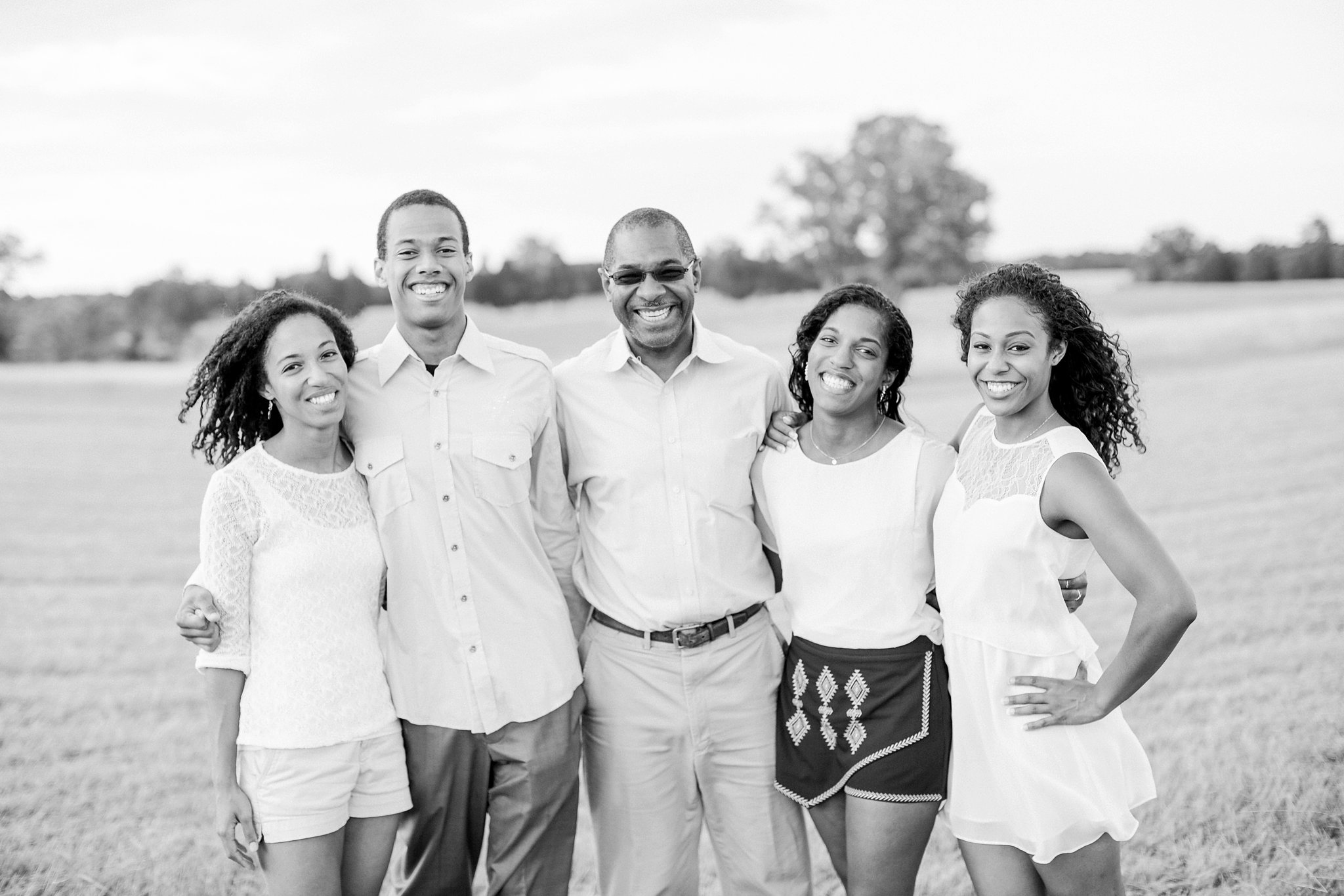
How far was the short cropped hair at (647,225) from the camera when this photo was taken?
3.86 metres

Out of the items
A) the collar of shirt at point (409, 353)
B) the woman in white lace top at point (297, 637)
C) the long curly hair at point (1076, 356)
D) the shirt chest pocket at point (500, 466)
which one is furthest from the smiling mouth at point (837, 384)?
the woman in white lace top at point (297, 637)

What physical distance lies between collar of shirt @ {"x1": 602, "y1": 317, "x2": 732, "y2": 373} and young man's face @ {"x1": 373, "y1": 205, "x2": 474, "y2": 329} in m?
0.58

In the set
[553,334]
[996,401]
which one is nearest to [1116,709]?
[996,401]

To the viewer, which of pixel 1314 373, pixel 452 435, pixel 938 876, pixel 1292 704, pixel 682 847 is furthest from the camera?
pixel 1314 373

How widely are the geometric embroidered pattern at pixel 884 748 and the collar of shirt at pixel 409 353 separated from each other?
1636 millimetres

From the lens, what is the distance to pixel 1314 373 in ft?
61.9

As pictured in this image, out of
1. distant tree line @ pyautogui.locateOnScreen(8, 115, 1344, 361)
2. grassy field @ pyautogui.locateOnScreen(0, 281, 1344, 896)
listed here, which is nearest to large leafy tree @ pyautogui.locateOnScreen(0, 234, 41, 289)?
distant tree line @ pyautogui.locateOnScreen(8, 115, 1344, 361)

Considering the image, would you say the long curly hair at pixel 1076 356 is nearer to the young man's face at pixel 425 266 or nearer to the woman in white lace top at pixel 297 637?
the young man's face at pixel 425 266

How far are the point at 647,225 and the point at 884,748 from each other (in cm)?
205

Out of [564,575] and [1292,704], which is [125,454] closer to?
[564,575]

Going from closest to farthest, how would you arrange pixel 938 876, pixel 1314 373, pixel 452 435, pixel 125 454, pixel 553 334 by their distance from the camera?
pixel 452 435 → pixel 938 876 → pixel 125 454 → pixel 1314 373 → pixel 553 334

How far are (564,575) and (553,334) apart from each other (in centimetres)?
3038

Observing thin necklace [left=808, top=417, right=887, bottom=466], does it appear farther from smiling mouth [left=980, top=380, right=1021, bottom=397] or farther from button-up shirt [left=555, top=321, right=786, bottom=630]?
smiling mouth [left=980, top=380, right=1021, bottom=397]

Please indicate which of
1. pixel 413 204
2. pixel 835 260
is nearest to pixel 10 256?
pixel 835 260
